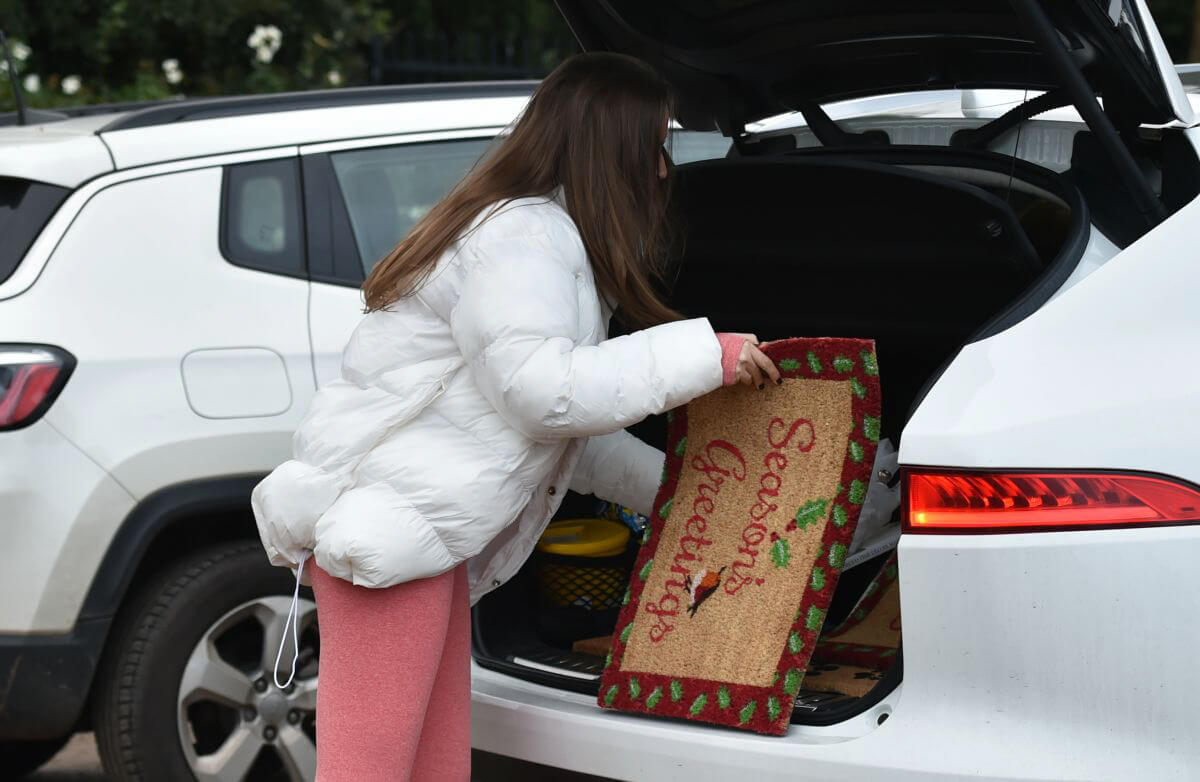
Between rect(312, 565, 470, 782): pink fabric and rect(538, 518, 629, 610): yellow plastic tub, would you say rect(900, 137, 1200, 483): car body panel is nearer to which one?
rect(312, 565, 470, 782): pink fabric

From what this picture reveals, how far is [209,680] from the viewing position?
144 inches

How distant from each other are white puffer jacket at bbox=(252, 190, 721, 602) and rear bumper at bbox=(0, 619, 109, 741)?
101cm

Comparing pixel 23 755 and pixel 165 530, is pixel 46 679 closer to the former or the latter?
pixel 165 530

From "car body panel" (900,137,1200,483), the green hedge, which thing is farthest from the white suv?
the green hedge

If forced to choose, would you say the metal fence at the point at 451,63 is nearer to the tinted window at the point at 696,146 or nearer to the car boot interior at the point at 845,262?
the tinted window at the point at 696,146

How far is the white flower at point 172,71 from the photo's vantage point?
976 centimetres

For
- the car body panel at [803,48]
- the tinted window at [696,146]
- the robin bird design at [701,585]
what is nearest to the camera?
the robin bird design at [701,585]

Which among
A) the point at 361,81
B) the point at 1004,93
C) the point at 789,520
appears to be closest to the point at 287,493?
the point at 789,520

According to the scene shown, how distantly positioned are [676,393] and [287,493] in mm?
659

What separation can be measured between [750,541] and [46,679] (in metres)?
1.69

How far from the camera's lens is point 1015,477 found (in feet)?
7.27

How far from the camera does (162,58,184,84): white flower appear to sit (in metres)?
9.76

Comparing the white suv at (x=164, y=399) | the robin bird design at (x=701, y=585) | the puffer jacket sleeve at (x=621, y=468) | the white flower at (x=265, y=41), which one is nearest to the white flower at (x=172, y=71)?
the white flower at (x=265, y=41)

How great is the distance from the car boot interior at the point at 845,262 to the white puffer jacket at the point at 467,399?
1.63 ft
